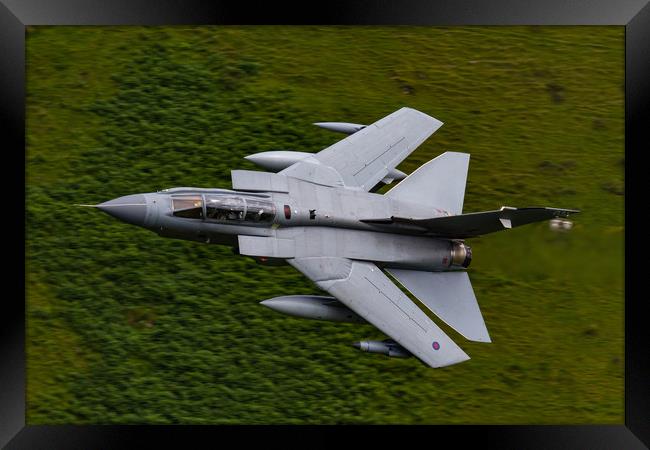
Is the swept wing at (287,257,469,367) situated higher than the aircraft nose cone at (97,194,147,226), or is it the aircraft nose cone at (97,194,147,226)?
the aircraft nose cone at (97,194,147,226)

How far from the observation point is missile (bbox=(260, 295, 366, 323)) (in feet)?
52.0

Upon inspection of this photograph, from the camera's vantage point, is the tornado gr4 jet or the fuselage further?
the tornado gr4 jet

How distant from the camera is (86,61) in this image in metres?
19.4

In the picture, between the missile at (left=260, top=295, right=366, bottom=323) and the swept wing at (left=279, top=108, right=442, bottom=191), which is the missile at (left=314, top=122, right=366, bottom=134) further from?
the missile at (left=260, top=295, right=366, bottom=323)

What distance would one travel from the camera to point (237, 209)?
50.1ft

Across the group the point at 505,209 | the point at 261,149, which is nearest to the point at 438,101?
the point at 261,149

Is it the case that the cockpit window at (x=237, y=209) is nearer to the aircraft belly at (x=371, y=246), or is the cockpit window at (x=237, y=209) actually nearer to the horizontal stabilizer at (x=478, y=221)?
the aircraft belly at (x=371, y=246)

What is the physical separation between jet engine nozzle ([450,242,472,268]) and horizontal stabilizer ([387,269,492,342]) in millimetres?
271

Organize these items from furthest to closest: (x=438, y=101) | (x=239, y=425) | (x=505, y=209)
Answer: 1. (x=438, y=101)
2. (x=239, y=425)
3. (x=505, y=209)

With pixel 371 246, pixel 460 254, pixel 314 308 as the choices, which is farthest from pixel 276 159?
pixel 460 254

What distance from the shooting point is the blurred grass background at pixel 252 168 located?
17.6m

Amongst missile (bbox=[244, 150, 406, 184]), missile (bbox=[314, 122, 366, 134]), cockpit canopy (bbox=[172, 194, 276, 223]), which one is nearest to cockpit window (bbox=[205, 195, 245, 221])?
cockpit canopy (bbox=[172, 194, 276, 223])

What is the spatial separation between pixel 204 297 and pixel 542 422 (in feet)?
20.2

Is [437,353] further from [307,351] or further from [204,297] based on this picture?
[204,297]
